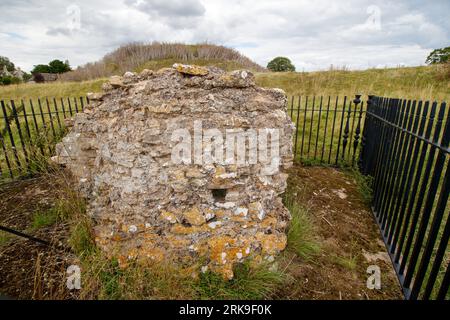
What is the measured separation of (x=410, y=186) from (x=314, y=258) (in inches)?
52.0

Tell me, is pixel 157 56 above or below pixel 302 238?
above

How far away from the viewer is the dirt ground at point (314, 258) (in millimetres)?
2619

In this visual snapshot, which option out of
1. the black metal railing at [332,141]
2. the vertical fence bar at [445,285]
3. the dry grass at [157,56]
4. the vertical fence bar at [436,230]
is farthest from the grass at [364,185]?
the dry grass at [157,56]

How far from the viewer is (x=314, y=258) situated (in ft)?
10.1

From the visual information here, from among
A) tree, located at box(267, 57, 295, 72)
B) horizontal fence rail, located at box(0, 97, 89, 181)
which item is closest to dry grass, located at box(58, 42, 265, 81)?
tree, located at box(267, 57, 295, 72)

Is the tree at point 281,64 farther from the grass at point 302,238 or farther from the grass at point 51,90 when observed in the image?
the grass at point 302,238

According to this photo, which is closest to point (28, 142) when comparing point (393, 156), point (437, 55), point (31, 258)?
point (31, 258)

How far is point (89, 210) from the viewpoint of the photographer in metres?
3.12

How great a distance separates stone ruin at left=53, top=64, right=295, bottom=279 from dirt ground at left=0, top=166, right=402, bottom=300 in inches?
18.0

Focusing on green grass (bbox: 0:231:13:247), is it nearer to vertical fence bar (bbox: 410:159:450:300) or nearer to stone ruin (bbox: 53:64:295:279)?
stone ruin (bbox: 53:64:295:279)

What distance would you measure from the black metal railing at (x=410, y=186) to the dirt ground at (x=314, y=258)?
0.25 m

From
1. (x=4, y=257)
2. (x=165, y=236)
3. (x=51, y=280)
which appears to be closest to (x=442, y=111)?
(x=165, y=236)

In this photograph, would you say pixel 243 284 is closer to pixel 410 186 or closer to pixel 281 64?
pixel 410 186
